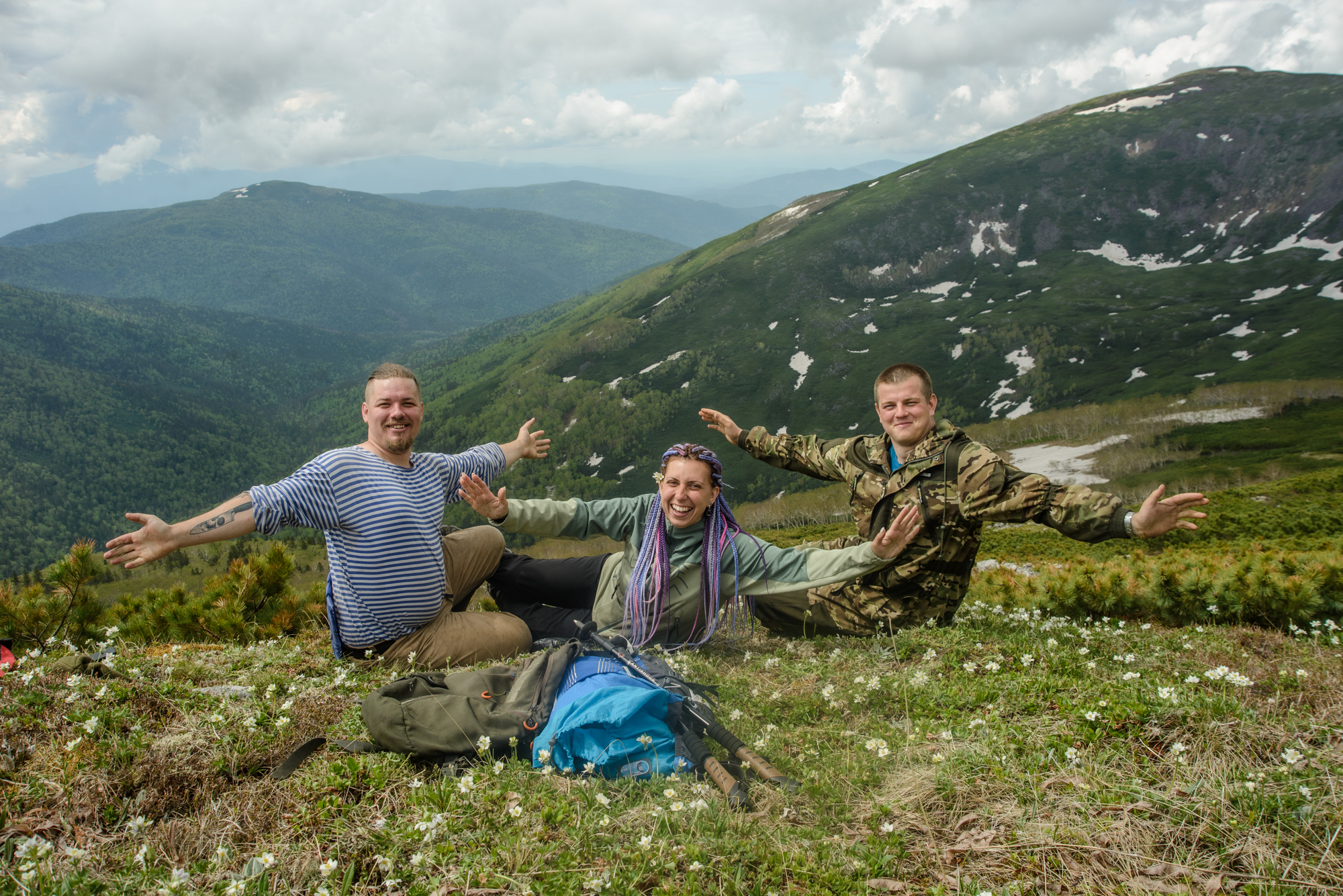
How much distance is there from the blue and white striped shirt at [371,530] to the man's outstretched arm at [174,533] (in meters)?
0.22

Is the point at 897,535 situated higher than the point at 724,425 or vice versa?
the point at 724,425

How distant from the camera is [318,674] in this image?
779cm

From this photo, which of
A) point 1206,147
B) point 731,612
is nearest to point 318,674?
point 731,612

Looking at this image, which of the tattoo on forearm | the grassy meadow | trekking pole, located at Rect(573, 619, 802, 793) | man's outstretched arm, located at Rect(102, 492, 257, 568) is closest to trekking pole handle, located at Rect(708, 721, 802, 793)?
trekking pole, located at Rect(573, 619, 802, 793)

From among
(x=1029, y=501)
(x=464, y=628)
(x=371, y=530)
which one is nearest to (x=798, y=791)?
(x=1029, y=501)

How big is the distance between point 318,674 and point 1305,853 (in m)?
8.39

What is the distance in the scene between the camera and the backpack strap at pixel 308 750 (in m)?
5.40

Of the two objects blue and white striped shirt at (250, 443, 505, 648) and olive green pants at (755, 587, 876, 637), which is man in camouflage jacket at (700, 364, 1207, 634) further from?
blue and white striped shirt at (250, 443, 505, 648)

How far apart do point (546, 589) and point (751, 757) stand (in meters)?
4.69

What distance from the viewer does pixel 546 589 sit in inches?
372

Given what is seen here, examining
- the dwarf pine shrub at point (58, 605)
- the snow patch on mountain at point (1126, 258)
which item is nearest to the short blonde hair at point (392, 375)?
the dwarf pine shrub at point (58, 605)

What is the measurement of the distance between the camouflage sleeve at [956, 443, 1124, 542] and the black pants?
458cm

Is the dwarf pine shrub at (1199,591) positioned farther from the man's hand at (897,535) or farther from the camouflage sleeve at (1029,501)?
the man's hand at (897,535)

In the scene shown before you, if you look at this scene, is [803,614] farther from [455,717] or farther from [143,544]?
[143,544]
